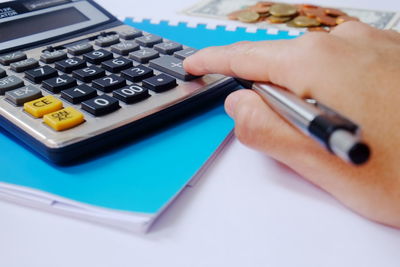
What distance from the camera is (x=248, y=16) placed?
0.76m

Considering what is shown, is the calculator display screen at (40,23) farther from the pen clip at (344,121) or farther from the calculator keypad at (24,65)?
the pen clip at (344,121)

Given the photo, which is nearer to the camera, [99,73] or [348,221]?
[348,221]

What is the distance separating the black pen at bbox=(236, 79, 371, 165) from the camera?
0.78 ft

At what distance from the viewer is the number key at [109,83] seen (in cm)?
43

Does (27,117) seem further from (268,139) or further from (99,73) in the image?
(268,139)

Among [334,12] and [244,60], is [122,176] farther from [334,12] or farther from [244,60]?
[334,12]

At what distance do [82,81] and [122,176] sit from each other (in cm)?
13

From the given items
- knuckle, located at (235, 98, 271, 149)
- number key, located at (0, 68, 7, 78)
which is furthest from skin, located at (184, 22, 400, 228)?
number key, located at (0, 68, 7, 78)

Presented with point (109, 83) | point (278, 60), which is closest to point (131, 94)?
point (109, 83)

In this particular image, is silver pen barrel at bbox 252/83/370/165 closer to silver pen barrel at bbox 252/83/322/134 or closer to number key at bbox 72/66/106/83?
silver pen barrel at bbox 252/83/322/134

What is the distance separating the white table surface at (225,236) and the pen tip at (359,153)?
0.08 metres

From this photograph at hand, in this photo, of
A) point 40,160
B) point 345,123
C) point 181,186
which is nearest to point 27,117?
point 40,160

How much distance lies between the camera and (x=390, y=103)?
0.32 metres

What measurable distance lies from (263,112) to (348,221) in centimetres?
10
